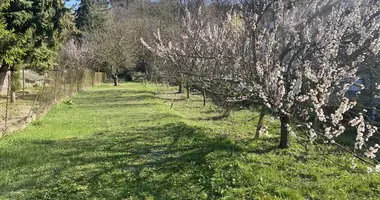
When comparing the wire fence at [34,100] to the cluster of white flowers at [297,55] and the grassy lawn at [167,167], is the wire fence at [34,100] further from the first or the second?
the cluster of white flowers at [297,55]

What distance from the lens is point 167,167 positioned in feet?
20.6

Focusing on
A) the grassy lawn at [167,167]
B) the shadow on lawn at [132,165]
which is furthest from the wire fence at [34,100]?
the shadow on lawn at [132,165]

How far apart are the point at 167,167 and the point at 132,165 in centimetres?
67

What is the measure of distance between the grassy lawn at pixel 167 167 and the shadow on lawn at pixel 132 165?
1 cm

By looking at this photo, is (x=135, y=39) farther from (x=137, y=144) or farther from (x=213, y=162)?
(x=213, y=162)

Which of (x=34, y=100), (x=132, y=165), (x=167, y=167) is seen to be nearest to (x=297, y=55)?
(x=167, y=167)

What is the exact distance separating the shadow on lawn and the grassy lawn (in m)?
0.01

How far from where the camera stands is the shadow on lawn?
5.14 metres

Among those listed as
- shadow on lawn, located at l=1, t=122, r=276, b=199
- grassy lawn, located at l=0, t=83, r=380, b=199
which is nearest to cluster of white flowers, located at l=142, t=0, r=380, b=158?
grassy lawn, located at l=0, t=83, r=380, b=199

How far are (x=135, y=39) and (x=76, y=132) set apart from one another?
2088 centimetres

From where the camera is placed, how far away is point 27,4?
1520cm

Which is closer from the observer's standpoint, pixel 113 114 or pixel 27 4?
pixel 113 114

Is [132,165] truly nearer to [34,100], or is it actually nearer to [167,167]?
[167,167]

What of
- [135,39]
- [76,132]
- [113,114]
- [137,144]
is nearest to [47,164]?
[137,144]
